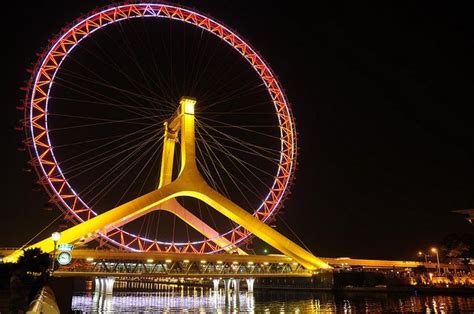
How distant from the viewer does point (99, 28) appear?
95.6 ft

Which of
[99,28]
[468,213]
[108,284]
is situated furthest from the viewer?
[468,213]

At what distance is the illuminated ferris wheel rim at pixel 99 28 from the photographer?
88.6 ft

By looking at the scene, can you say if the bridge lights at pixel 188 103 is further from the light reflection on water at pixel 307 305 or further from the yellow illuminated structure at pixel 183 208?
the light reflection on water at pixel 307 305

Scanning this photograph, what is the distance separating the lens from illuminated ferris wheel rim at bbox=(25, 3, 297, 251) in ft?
88.6

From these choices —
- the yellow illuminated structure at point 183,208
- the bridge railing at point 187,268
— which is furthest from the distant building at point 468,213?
the yellow illuminated structure at point 183,208

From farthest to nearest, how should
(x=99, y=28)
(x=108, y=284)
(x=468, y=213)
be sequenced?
1. (x=468, y=213)
2. (x=108, y=284)
3. (x=99, y=28)

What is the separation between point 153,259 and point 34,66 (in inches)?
569

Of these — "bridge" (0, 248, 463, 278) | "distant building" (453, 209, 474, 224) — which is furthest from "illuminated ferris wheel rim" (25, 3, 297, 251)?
"distant building" (453, 209, 474, 224)

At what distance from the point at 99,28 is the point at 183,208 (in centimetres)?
1462

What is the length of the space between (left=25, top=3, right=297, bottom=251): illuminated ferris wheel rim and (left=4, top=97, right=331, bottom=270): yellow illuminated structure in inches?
69.9

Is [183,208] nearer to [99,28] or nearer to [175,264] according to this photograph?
[175,264]

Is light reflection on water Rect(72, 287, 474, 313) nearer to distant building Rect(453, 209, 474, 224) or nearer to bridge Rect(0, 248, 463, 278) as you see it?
bridge Rect(0, 248, 463, 278)

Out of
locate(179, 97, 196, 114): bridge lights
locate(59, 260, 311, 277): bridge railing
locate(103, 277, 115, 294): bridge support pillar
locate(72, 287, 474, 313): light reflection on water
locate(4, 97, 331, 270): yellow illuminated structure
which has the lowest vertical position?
locate(72, 287, 474, 313): light reflection on water

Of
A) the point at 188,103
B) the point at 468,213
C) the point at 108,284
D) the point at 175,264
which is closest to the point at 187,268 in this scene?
the point at 175,264
